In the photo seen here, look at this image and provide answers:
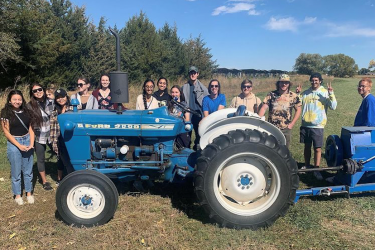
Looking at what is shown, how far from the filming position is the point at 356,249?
277cm

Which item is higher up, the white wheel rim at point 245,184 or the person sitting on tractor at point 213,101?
the person sitting on tractor at point 213,101

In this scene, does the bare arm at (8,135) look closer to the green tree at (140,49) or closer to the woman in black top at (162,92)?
the woman in black top at (162,92)

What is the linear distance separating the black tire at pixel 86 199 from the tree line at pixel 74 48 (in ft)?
32.5

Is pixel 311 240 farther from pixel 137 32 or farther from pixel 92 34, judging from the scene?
pixel 137 32

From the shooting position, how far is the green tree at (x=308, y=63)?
7871 cm

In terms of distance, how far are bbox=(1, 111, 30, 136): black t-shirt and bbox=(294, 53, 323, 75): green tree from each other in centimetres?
8200

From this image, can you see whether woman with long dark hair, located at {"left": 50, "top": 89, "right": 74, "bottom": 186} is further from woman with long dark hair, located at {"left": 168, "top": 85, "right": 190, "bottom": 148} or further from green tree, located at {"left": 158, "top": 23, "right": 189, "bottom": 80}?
green tree, located at {"left": 158, "top": 23, "right": 189, "bottom": 80}

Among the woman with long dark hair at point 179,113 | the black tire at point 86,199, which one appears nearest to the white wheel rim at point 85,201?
the black tire at point 86,199

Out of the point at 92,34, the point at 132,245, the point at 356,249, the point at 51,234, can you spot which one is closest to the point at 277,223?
the point at 356,249

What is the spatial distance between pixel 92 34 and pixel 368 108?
2268 cm

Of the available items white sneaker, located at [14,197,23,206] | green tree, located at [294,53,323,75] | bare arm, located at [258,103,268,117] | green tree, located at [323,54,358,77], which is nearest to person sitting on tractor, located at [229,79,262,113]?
bare arm, located at [258,103,268,117]

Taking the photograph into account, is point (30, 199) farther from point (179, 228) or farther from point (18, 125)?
point (179, 228)

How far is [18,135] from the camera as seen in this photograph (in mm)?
3785

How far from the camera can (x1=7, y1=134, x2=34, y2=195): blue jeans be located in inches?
149
